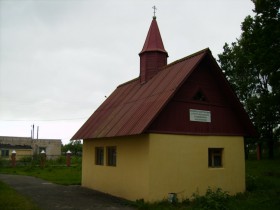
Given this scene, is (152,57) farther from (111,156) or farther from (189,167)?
(189,167)

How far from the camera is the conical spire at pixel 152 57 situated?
18.3m

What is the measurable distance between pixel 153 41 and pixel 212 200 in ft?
32.5

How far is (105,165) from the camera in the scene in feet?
55.8

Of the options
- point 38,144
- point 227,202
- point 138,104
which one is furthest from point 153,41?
point 38,144

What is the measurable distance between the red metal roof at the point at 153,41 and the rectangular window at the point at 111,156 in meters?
5.80

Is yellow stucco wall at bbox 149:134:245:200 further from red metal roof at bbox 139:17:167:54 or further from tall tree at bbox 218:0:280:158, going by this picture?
tall tree at bbox 218:0:280:158

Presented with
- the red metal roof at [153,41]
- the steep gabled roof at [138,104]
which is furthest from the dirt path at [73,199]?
the red metal roof at [153,41]

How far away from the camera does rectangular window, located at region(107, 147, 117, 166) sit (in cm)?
1647

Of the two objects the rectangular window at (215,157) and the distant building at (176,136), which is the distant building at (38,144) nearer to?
the distant building at (176,136)

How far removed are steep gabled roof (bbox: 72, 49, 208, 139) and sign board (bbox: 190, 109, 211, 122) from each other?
1591 mm

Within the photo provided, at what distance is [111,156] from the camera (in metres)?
16.9

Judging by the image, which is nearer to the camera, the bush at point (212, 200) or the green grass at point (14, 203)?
the green grass at point (14, 203)

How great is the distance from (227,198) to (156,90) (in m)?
5.35

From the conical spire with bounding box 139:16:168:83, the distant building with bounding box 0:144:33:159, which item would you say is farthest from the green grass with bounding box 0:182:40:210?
the distant building with bounding box 0:144:33:159
